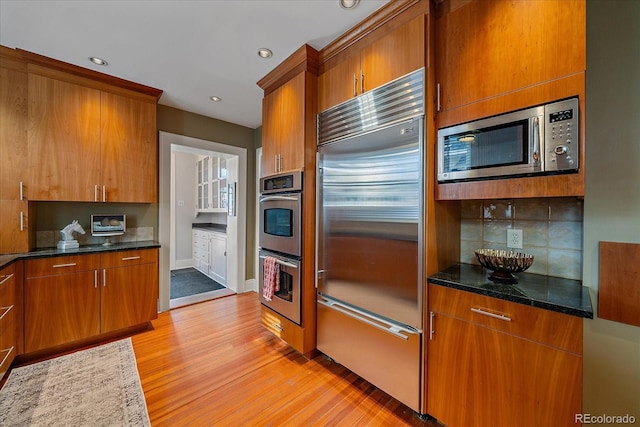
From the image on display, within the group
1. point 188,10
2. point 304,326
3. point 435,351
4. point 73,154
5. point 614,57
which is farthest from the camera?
point 73,154

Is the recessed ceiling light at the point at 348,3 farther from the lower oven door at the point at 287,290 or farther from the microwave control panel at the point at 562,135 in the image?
the lower oven door at the point at 287,290

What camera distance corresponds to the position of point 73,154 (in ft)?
8.18

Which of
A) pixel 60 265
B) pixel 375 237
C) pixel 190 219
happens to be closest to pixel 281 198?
pixel 375 237

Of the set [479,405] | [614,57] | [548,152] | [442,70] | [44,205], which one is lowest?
[479,405]

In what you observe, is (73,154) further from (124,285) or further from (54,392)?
(54,392)

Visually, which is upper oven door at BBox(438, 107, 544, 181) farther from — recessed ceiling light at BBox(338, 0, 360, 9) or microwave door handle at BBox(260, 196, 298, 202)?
microwave door handle at BBox(260, 196, 298, 202)

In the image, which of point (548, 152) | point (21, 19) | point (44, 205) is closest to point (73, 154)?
point (44, 205)

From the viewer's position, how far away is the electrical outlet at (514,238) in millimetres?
1645

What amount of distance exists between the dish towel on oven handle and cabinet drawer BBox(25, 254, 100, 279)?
1.60 metres

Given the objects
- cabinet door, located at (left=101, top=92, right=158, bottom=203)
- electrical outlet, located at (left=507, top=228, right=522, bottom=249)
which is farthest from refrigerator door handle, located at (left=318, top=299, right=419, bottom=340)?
cabinet door, located at (left=101, top=92, right=158, bottom=203)

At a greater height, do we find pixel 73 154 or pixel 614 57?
pixel 614 57

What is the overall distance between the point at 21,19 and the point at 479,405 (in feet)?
12.4

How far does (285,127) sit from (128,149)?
1.84m

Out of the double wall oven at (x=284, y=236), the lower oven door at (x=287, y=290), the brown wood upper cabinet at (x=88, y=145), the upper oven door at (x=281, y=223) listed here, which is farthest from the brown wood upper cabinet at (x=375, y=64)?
the brown wood upper cabinet at (x=88, y=145)
